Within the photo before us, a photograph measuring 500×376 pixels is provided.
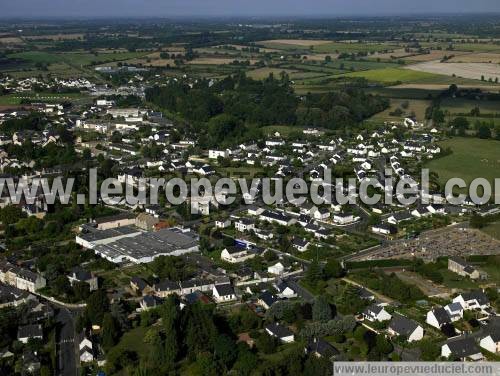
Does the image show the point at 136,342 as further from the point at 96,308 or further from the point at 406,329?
the point at 406,329

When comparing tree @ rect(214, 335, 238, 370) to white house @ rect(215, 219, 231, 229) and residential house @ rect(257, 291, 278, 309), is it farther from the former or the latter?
white house @ rect(215, 219, 231, 229)

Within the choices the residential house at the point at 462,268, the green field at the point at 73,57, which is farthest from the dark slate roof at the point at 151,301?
the green field at the point at 73,57

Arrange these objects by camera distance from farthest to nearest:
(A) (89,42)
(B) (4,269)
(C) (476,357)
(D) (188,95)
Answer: (A) (89,42) < (D) (188,95) < (B) (4,269) < (C) (476,357)

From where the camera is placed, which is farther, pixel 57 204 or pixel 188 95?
pixel 188 95

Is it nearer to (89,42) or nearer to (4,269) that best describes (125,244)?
(4,269)

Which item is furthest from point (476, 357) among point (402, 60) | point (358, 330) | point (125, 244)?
point (402, 60)

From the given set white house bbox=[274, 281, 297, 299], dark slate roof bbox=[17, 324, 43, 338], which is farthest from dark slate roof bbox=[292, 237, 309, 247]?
dark slate roof bbox=[17, 324, 43, 338]

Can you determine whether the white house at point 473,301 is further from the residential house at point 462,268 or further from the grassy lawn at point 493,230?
the grassy lawn at point 493,230

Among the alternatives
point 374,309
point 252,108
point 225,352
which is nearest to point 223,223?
point 374,309
